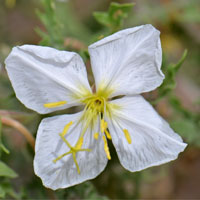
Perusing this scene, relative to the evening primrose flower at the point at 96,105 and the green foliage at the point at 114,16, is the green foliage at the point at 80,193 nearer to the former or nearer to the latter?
the evening primrose flower at the point at 96,105

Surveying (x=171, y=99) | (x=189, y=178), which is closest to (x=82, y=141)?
(x=171, y=99)

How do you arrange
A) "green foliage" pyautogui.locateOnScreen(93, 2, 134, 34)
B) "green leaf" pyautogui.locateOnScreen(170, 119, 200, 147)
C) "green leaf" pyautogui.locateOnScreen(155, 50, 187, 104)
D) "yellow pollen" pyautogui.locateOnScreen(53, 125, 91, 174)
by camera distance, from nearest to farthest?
"yellow pollen" pyautogui.locateOnScreen(53, 125, 91, 174) < "green leaf" pyautogui.locateOnScreen(155, 50, 187, 104) < "green foliage" pyautogui.locateOnScreen(93, 2, 134, 34) < "green leaf" pyautogui.locateOnScreen(170, 119, 200, 147)

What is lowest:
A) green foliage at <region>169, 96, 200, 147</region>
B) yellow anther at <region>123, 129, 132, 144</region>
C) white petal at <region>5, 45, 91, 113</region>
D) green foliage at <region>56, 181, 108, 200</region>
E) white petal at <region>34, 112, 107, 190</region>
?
green foliage at <region>56, 181, 108, 200</region>

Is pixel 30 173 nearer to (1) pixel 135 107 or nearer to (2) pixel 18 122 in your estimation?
(2) pixel 18 122

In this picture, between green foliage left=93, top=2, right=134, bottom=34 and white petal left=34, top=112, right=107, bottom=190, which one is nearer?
white petal left=34, top=112, right=107, bottom=190

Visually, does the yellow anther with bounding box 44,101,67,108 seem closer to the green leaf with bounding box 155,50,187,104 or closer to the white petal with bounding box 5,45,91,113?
the white petal with bounding box 5,45,91,113

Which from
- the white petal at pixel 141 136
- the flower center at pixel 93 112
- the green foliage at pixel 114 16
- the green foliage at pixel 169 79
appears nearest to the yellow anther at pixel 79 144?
the flower center at pixel 93 112

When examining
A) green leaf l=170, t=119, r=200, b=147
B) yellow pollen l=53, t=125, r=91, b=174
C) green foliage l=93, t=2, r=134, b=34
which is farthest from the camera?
green leaf l=170, t=119, r=200, b=147

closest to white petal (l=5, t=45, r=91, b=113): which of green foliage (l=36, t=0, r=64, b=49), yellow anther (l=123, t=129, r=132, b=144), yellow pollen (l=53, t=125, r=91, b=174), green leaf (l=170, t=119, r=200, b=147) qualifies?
yellow pollen (l=53, t=125, r=91, b=174)
